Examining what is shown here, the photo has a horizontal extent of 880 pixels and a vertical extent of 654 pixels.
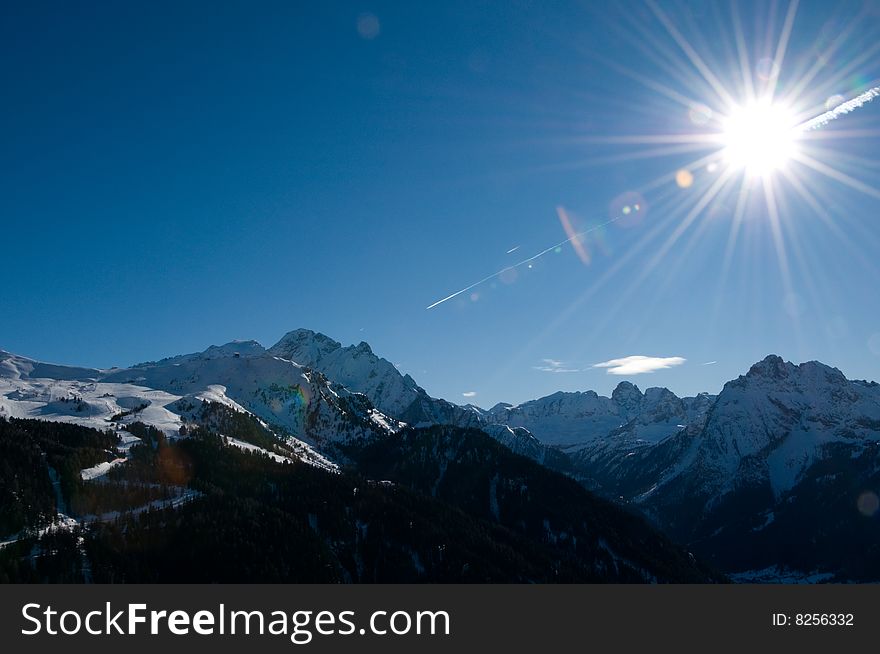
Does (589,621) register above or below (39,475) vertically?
below

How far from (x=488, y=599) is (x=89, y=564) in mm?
121694

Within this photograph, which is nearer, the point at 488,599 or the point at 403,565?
the point at 488,599

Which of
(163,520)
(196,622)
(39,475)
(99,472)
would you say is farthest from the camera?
(99,472)

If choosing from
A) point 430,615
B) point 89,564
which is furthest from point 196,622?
point 89,564

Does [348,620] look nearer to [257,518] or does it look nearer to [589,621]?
[589,621]

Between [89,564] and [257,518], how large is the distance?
4692 centimetres

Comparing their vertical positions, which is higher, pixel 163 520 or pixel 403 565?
pixel 163 520

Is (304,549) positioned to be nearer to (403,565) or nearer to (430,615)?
(403,565)

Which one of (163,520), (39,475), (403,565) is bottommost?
(403,565)

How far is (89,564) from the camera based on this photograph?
137 metres

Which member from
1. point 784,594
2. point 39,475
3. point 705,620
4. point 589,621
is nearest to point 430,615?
point 589,621

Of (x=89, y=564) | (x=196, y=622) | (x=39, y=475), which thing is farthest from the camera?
(x=39, y=475)

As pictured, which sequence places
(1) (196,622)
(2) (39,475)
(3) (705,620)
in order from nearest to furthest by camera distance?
(1) (196,622) < (3) (705,620) < (2) (39,475)

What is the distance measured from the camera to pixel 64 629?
5409cm
